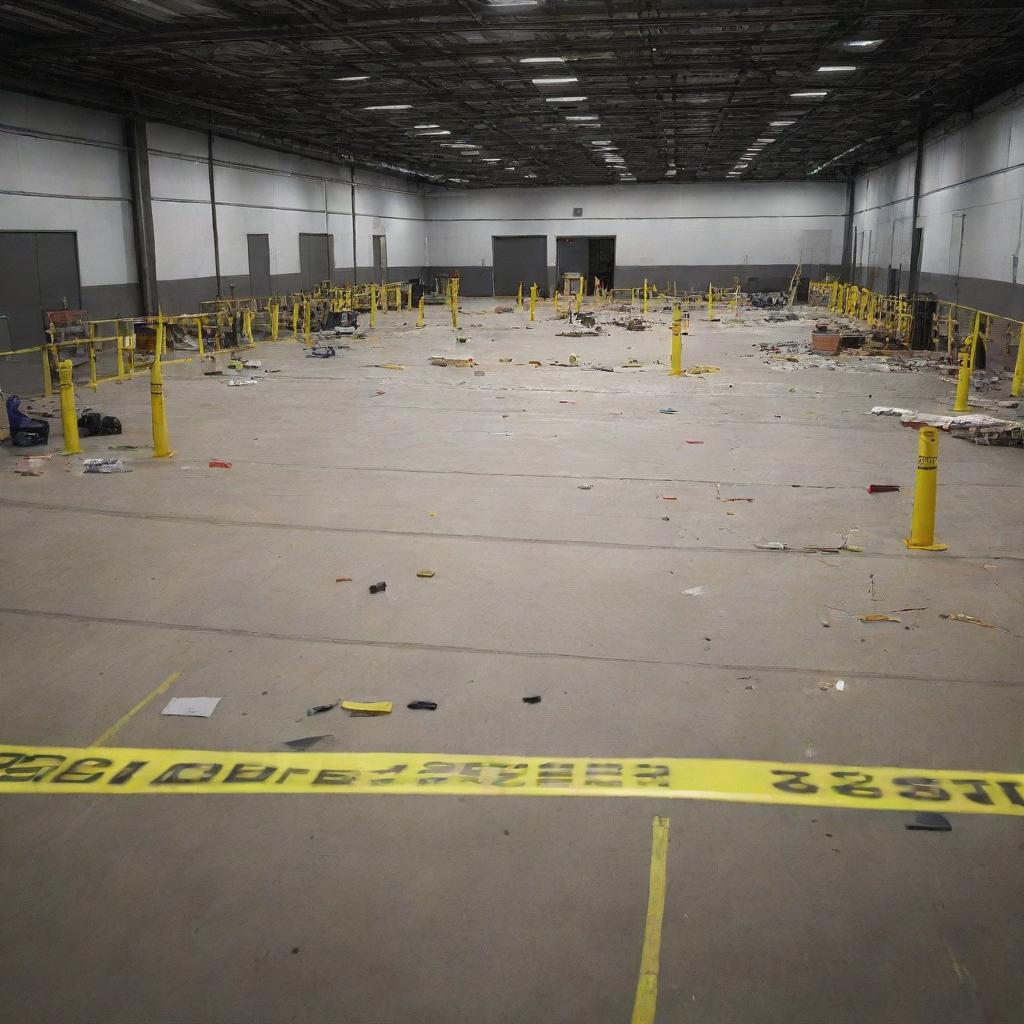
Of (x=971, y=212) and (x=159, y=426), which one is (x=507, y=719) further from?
(x=971, y=212)

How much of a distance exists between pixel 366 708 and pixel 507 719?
2.62ft

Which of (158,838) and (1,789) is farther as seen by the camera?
(1,789)

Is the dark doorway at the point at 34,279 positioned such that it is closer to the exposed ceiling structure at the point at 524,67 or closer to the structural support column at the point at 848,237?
the exposed ceiling structure at the point at 524,67

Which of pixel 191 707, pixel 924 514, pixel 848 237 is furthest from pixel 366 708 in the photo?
pixel 848 237

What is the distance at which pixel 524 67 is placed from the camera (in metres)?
21.4

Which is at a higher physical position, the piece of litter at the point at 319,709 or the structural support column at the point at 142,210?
the structural support column at the point at 142,210

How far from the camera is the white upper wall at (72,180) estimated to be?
66.8 feet

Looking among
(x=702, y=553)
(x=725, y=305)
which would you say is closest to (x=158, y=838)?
(x=702, y=553)

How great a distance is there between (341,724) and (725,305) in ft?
142

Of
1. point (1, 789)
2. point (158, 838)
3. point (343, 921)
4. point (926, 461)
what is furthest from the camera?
point (926, 461)

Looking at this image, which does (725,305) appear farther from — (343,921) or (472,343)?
(343,921)

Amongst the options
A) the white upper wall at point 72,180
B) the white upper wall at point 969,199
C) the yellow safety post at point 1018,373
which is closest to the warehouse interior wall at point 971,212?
the white upper wall at point 969,199

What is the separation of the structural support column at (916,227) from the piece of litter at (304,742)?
1135 inches

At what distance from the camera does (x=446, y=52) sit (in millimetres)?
19453
